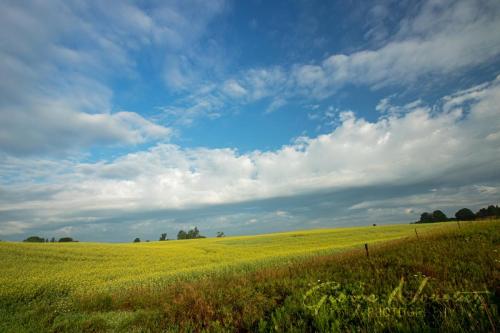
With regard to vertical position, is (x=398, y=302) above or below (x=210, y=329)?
above

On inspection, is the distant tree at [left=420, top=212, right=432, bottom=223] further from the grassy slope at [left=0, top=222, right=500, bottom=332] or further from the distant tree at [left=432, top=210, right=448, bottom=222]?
the grassy slope at [left=0, top=222, right=500, bottom=332]

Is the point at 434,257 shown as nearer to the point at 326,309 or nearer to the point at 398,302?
the point at 398,302

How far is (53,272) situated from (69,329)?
1461 centimetres

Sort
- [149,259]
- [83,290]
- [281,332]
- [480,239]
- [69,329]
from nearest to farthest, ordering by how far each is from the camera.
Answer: [281,332] → [69,329] → [480,239] → [83,290] → [149,259]

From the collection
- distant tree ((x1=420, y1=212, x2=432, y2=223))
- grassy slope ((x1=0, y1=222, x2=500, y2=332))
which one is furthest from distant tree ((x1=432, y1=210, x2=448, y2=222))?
grassy slope ((x1=0, y1=222, x2=500, y2=332))

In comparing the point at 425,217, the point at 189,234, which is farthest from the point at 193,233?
the point at 425,217

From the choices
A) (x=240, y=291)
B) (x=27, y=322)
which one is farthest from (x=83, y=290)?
(x=240, y=291)

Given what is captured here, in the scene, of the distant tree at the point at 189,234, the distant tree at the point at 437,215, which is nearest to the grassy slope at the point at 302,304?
the distant tree at the point at 437,215

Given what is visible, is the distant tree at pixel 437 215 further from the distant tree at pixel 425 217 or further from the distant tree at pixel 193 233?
the distant tree at pixel 193 233

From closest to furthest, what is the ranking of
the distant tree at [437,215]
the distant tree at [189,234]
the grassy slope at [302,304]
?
the grassy slope at [302,304] → the distant tree at [437,215] → the distant tree at [189,234]

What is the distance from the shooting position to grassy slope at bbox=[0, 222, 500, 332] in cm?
579

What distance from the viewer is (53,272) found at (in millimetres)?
19438

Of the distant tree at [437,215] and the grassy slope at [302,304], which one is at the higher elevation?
the distant tree at [437,215]

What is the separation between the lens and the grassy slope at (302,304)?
19.0 feet
